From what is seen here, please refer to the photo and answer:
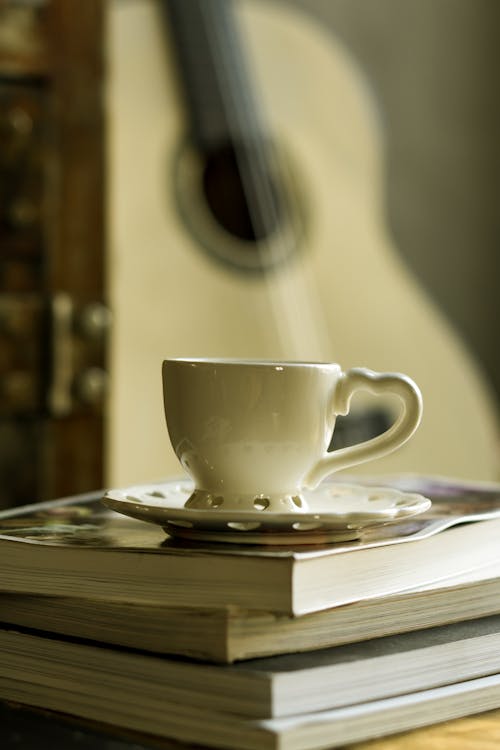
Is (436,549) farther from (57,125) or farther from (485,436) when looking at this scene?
(485,436)

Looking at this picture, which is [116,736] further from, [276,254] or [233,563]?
[276,254]

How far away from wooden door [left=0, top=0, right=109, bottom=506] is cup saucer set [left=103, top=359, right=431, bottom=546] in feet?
2.06

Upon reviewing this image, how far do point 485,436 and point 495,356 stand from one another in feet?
2.02

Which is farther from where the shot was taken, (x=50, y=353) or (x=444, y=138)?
(x=444, y=138)

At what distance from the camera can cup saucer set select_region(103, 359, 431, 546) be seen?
48 centimetres

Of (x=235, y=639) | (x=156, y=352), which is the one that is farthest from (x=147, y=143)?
(x=235, y=639)

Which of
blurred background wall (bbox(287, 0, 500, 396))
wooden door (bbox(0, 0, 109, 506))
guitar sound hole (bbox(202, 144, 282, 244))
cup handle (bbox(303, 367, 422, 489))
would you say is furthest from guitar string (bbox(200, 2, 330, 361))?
cup handle (bbox(303, 367, 422, 489))

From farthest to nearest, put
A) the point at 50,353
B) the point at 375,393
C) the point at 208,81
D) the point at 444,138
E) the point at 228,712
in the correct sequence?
1. the point at 444,138
2. the point at 208,81
3. the point at 50,353
4. the point at 375,393
5. the point at 228,712

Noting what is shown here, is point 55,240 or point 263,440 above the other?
point 55,240

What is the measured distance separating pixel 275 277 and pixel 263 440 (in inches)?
42.2

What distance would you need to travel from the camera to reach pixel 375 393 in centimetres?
52

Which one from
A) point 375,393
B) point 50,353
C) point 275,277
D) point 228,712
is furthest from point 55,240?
point 228,712

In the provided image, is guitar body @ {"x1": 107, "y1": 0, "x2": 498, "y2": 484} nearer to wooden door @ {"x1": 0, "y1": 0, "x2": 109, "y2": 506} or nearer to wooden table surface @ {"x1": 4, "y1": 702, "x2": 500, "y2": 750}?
wooden door @ {"x1": 0, "y1": 0, "x2": 109, "y2": 506}

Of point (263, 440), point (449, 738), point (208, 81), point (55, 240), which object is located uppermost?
point (208, 81)
